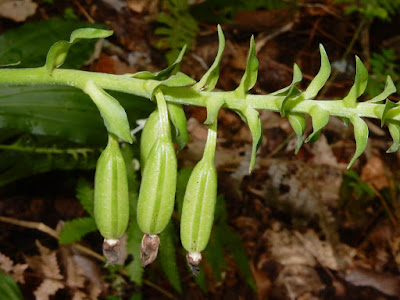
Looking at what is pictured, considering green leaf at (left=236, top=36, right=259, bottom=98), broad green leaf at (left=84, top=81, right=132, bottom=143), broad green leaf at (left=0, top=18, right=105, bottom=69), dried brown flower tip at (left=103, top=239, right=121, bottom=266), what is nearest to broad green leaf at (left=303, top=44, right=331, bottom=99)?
green leaf at (left=236, top=36, right=259, bottom=98)

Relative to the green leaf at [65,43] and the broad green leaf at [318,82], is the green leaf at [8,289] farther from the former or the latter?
the broad green leaf at [318,82]

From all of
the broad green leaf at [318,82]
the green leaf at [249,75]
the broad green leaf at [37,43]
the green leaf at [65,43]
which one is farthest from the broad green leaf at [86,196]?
the broad green leaf at [318,82]

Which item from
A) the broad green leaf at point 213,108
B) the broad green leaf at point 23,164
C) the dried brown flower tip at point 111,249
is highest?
the broad green leaf at point 213,108

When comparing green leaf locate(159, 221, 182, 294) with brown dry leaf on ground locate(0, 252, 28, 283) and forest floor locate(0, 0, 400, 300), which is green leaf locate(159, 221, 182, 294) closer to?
forest floor locate(0, 0, 400, 300)

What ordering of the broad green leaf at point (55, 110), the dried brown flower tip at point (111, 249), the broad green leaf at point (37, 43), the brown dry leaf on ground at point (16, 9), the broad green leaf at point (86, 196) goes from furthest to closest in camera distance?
the brown dry leaf on ground at point (16, 9) → the broad green leaf at point (86, 196) → the broad green leaf at point (37, 43) → the broad green leaf at point (55, 110) → the dried brown flower tip at point (111, 249)

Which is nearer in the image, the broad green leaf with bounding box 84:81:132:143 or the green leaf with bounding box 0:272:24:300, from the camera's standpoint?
the broad green leaf with bounding box 84:81:132:143

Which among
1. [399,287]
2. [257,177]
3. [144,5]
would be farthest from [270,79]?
[399,287]
